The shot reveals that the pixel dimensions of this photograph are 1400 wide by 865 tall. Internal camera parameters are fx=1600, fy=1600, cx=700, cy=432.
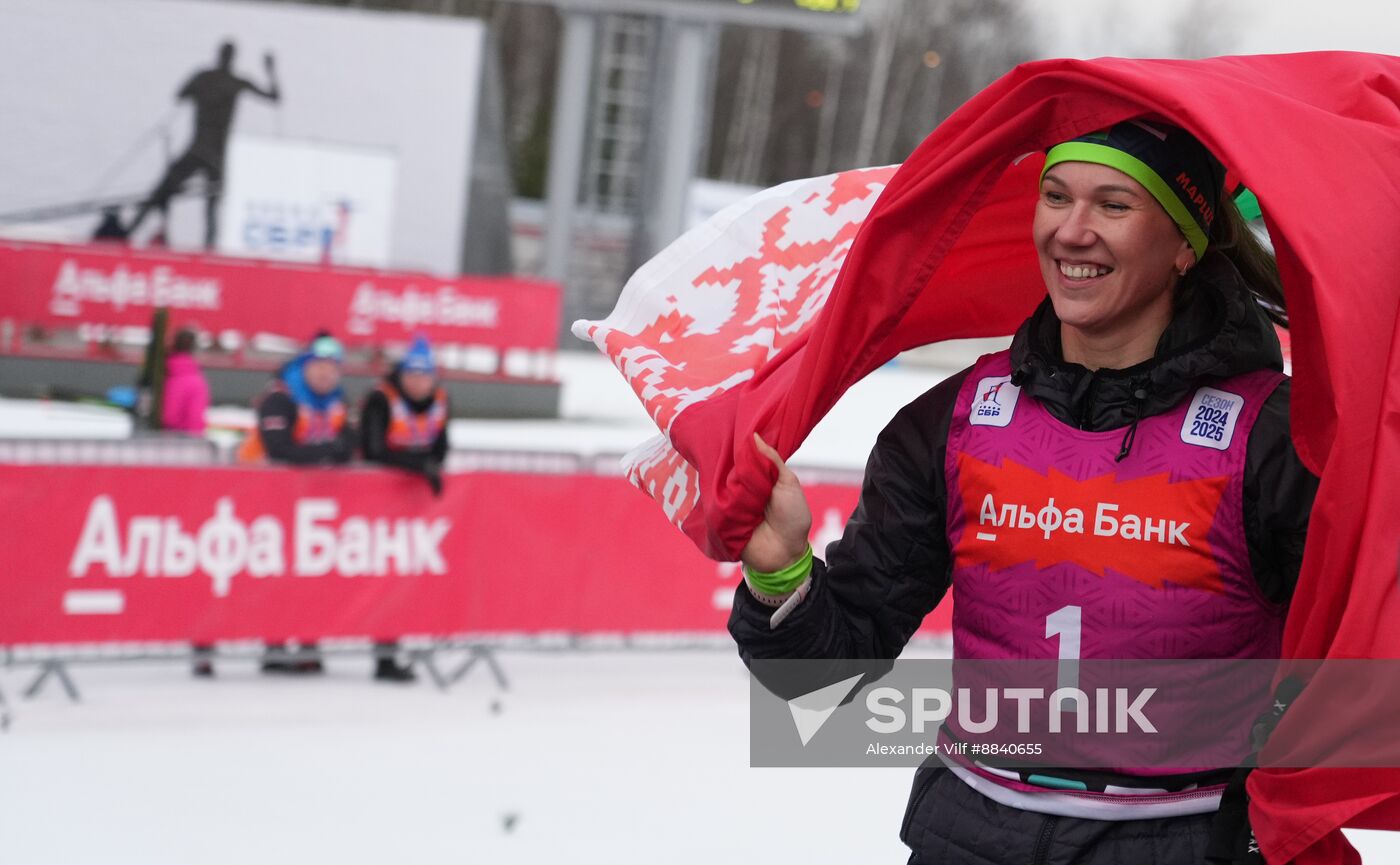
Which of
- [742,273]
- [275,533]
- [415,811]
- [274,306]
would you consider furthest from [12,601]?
[274,306]

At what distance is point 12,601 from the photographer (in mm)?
7336

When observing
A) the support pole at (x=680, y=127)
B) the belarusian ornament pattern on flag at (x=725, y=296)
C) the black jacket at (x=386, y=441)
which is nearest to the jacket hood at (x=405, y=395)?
the black jacket at (x=386, y=441)

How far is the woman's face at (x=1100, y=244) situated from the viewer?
2.28 metres

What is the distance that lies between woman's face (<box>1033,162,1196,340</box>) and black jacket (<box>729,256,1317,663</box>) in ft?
0.29

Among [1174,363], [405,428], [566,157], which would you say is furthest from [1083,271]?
[566,157]

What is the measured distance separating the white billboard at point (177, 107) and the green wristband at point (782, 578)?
2464 centimetres

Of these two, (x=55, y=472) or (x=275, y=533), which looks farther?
(x=275, y=533)

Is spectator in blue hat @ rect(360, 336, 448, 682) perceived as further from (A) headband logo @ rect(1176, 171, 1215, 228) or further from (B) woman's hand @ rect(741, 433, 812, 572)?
(A) headband logo @ rect(1176, 171, 1215, 228)

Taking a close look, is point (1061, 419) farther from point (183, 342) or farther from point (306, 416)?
point (183, 342)

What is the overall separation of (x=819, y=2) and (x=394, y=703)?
55.6 feet

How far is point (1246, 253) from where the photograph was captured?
8.21ft

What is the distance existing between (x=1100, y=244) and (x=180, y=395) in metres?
10.3

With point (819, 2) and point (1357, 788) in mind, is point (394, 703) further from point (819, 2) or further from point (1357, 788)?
point (819, 2)

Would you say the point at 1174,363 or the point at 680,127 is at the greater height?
the point at 680,127
